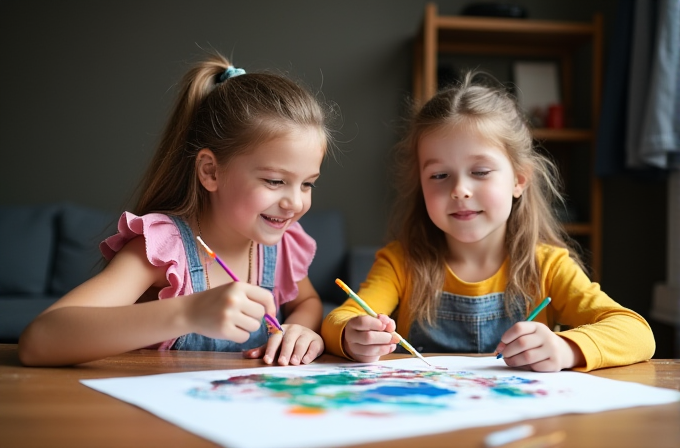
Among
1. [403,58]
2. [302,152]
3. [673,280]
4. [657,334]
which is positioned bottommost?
[657,334]

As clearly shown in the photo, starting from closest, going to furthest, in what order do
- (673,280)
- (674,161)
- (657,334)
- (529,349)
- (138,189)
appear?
1. (529,349)
2. (138,189)
3. (674,161)
4. (673,280)
5. (657,334)

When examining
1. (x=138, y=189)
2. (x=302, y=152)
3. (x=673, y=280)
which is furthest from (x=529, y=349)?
(x=673, y=280)

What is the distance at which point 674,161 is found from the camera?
272 centimetres

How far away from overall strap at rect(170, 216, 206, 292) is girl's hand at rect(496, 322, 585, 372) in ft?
1.91

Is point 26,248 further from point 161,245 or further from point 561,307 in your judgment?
point 561,307

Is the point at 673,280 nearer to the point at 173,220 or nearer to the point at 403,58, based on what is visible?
the point at 403,58

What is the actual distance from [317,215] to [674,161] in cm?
152

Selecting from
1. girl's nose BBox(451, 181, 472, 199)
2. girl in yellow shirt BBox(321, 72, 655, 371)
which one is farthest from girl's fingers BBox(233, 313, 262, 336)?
girl's nose BBox(451, 181, 472, 199)

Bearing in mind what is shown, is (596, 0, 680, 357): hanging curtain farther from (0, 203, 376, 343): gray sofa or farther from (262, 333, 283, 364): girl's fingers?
(262, 333, 283, 364): girl's fingers

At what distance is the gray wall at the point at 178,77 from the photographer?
340 centimetres

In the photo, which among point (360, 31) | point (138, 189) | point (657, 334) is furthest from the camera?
point (360, 31)

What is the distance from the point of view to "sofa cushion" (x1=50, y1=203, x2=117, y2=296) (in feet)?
9.70

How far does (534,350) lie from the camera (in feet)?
2.98

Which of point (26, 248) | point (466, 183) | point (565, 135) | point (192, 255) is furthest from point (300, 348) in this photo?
point (565, 135)
